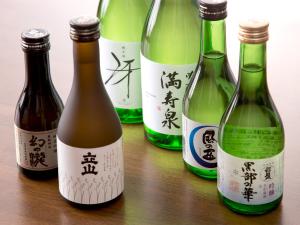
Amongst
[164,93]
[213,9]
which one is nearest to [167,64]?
[164,93]

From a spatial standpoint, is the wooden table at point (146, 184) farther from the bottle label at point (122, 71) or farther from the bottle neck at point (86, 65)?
the bottle neck at point (86, 65)

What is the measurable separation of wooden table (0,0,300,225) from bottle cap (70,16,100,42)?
0.23 m

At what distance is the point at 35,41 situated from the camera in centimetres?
104

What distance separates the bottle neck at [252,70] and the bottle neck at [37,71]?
247 mm

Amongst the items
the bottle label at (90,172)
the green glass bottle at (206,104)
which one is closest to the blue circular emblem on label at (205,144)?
the green glass bottle at (206,104)

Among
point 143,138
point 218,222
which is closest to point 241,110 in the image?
point 218,222

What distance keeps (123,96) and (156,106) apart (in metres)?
0.10

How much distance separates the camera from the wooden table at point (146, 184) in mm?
1046

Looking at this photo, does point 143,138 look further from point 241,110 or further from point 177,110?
point 241,110

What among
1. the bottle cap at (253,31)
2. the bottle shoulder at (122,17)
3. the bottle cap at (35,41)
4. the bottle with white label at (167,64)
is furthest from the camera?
the bottle shoulder at (122,17)

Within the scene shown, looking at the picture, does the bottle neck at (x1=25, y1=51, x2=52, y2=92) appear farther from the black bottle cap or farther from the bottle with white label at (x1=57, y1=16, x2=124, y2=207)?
the black bottle cap

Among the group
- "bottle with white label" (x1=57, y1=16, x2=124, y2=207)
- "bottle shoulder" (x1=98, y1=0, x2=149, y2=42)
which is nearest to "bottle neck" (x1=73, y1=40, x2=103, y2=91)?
"bottle with white label" (x1=57, y1=16, x2=124, y2=207)

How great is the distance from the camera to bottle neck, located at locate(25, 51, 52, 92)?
3.45ft

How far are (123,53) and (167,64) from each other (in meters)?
0.10
